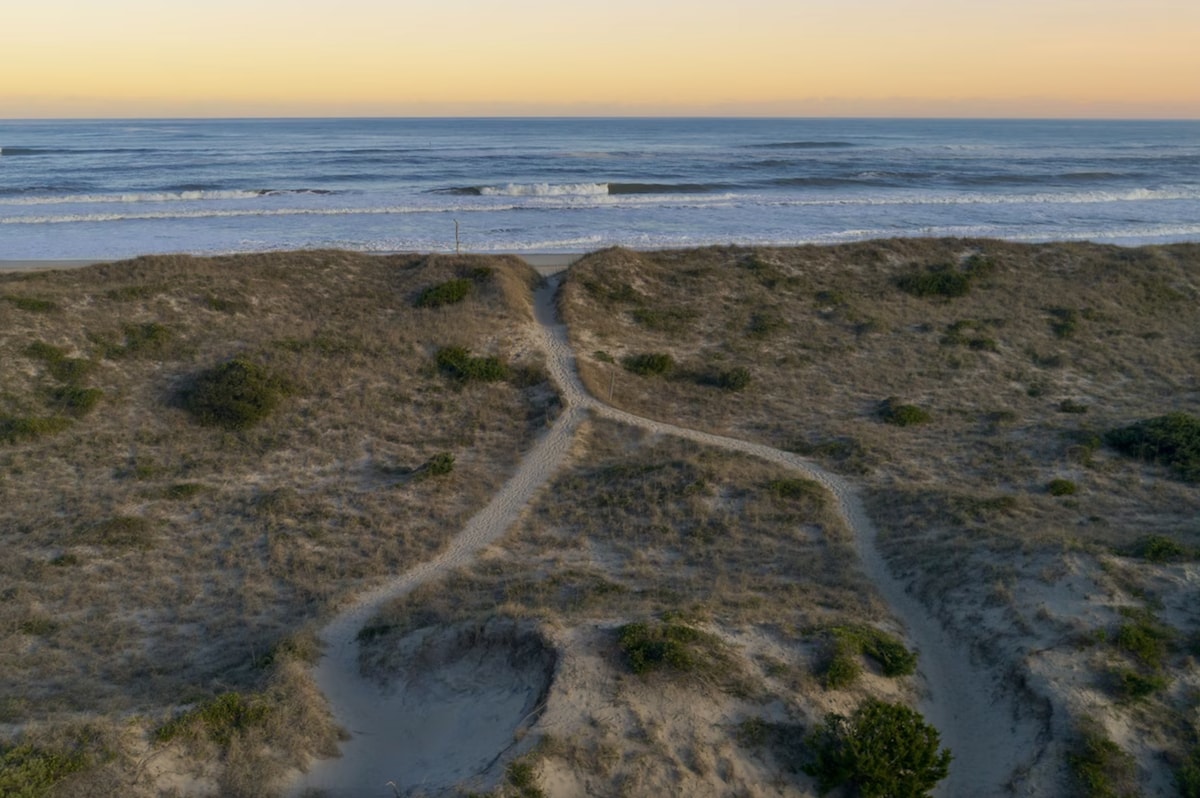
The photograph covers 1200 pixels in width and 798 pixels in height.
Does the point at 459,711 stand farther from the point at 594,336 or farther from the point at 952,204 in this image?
the point at 952,204

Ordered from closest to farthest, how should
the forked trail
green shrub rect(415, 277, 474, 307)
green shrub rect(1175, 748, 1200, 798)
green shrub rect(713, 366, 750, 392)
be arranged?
green shrub rect(1175, 748, 1200, 798) → the forked trail → green shrub rect(713, 366, 750, 392) → green shrub rect(415, 277, 474, 307)

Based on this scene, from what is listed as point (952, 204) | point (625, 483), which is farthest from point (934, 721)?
point (952, 204)

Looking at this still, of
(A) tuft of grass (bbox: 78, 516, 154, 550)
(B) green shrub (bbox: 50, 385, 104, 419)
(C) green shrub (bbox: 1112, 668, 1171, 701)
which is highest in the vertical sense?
(C) green shrub (bbox: 1112, 668, 1171, 701)

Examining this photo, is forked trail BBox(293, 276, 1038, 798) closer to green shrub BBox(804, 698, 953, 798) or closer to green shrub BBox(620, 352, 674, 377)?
green shrub BBox(804, 698, 953, 798)

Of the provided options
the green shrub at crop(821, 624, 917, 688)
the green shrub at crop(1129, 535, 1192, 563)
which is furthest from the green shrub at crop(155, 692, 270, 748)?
the green shrub at crop(1129, 535, 1192, 563)

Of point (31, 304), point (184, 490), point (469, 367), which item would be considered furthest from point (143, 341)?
point (469, 367)
